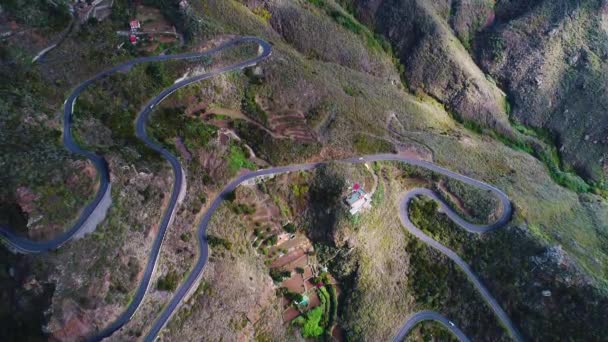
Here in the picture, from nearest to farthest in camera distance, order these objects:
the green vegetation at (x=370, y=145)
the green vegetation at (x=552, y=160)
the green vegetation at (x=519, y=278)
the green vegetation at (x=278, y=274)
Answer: the green vegetation at (x=519, y=278)
the green vegetation at (x=278, y=274)
the green vegetation at (x=370, y=145)
the green vegetation at (x=552, y=160)

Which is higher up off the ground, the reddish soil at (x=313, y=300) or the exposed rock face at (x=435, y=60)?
the exposed rock face at (x=435, y=60)

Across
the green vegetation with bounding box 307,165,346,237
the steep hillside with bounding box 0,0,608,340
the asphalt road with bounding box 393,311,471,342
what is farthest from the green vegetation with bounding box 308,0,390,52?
the asphalt road with bounding box 393,311,471,342

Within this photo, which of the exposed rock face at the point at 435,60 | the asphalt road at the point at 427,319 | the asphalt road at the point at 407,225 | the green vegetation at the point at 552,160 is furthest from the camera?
the exposed rock face at the point at 435,60

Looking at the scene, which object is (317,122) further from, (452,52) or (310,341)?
(452,52)

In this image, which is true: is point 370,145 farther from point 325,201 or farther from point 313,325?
point 313,325

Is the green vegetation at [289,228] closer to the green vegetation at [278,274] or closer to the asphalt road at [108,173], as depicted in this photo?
the green vegetation at [278,274]

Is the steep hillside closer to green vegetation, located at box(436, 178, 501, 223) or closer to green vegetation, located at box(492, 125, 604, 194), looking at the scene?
green vegetation, located at box(436, 178, 501, 223)

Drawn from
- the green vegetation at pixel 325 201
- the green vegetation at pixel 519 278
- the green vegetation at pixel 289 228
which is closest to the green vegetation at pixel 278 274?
the green vegetation at pixel 289 228
